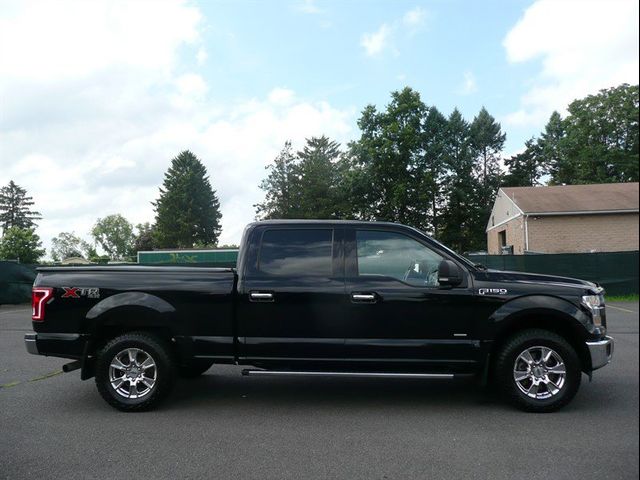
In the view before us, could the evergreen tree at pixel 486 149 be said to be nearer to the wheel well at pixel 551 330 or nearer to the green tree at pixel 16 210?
the wheel well at pixel 551 330

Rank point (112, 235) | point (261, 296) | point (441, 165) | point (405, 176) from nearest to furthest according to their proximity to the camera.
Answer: point (261, 296), point (441, 165), point (405, 176), point (112, 235)

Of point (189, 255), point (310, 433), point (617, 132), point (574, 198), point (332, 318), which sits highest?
point (189, 255)

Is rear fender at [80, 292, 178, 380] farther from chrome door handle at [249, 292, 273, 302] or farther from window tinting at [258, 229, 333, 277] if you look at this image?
window tinting at [258, 229, 333, 277]

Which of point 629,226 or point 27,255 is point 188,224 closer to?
point 27,255

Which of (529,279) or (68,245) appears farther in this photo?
(68,245)

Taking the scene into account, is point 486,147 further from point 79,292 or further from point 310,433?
point 79,292

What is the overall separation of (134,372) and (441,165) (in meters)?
10.2

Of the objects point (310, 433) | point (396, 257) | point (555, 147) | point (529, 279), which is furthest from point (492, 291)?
point (310, 433)

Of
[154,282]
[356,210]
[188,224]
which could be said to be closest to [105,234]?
[188,224]

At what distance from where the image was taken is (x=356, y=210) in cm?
4438

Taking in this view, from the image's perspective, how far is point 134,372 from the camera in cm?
525

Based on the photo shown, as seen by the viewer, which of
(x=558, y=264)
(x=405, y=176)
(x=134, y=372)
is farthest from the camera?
(x=405, y=176)

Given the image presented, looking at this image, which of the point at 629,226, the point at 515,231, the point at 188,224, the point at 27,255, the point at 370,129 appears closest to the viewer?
the point at 629,226

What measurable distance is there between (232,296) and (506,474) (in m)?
2.94
